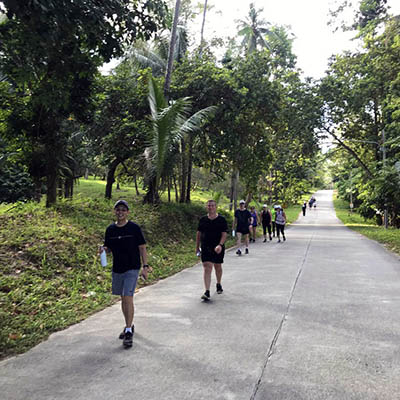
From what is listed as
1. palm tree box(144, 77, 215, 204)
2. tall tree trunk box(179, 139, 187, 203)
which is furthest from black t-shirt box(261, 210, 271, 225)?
palm tree box(144, 77, 215, 204)

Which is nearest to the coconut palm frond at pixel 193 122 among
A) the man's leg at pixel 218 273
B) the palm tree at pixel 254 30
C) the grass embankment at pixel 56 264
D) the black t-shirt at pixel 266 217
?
the grass embankment at pixel 56 264

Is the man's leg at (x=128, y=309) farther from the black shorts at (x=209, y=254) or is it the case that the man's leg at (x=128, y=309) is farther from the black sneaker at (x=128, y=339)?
the black shorts at (x=209, y=254)

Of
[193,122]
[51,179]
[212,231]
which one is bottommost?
[212,231]

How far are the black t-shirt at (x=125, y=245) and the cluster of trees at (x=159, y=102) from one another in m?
2.92

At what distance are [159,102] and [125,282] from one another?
9987 millimetres

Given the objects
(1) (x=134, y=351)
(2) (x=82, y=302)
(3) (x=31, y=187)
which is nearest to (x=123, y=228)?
(1) (x=134, y=351)

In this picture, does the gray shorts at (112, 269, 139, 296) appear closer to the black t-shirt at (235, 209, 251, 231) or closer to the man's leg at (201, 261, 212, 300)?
the man's leg at (201, 261, 212, 300)

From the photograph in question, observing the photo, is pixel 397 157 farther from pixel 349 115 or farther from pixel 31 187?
pixel 31 187

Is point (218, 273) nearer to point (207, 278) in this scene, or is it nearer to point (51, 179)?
point (207, 278)

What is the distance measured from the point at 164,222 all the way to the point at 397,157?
14640 mm

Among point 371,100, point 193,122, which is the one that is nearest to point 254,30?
point 371,100

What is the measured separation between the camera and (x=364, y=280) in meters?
9.02

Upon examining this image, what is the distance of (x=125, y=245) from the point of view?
504cm

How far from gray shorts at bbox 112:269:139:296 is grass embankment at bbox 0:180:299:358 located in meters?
1.22
